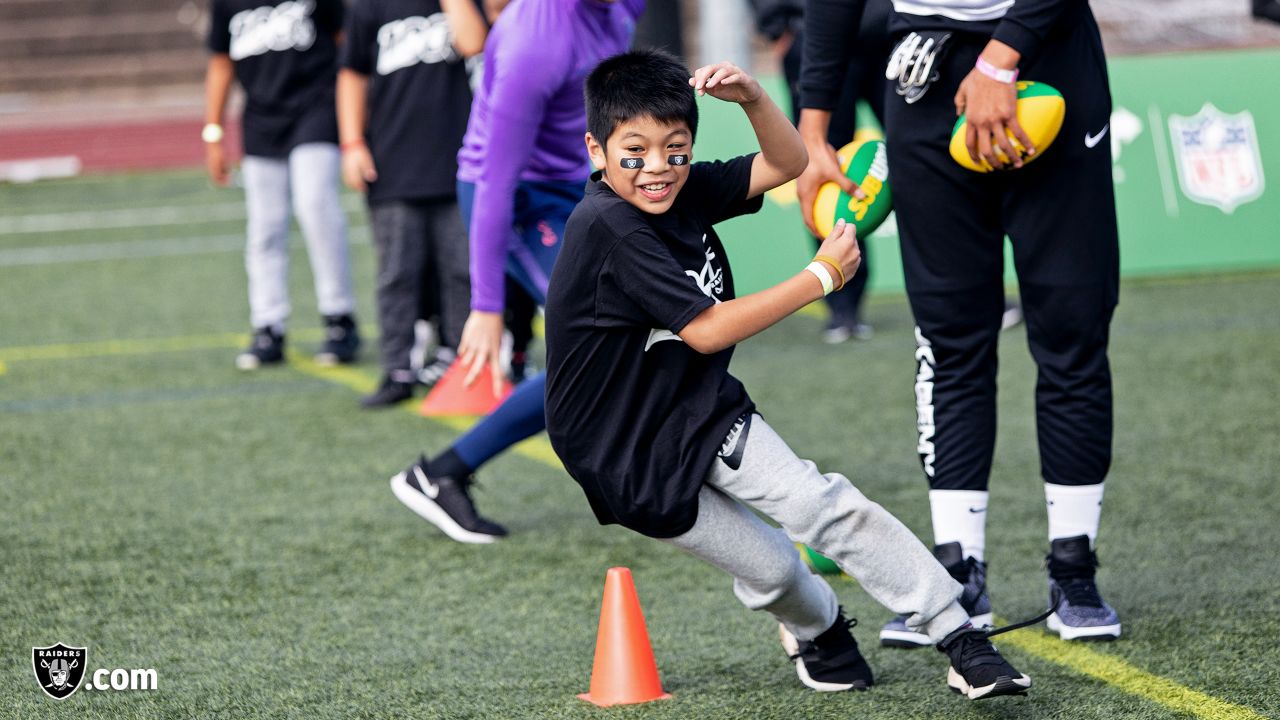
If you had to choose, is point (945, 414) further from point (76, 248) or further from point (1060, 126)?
point (76, 248)

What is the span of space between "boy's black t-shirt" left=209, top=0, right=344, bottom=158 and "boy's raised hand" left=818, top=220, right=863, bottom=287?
4.72 meters

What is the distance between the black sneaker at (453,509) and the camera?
15.1 ft

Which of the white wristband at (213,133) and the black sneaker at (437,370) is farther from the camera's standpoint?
the white wristband at (213,133)

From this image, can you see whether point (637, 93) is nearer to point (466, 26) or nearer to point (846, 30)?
Answer: point (846, 30)

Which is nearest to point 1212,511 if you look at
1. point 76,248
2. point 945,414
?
point 945,414

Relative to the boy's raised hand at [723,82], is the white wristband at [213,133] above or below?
below

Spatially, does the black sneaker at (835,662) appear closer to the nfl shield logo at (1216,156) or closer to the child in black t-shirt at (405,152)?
the child in black t-shirt at (405,152)

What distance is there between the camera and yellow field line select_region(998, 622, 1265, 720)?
3.02 m

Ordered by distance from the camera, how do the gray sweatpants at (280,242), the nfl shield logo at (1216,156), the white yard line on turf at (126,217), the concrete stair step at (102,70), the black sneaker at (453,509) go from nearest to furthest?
the black sneaker at (453,509)
the gray sweatpants at (280,242)
the nfl shield logo at (1216,156)
the white yard line on turf at (126,217)
the concrete stair step at (102,70)

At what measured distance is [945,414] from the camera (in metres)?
3.58

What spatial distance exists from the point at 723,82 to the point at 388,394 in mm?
3874

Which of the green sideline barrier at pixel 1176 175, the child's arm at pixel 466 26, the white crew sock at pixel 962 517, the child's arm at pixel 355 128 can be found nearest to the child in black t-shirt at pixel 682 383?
the white crew sock at pixel 962 517

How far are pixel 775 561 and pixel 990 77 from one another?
3.49 ft

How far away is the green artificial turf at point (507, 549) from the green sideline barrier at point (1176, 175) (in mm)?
888
